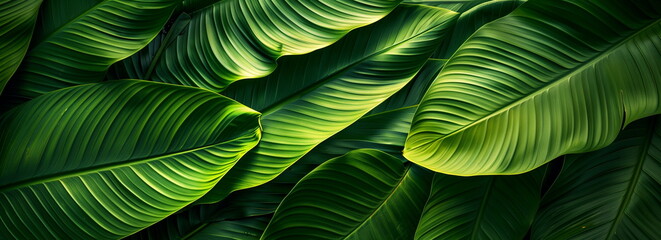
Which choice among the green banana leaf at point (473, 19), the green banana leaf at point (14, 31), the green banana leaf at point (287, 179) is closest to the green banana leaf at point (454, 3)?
the green banana leaf at point (473, 19)

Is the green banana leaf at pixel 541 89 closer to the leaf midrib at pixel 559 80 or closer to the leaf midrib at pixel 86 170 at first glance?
the leaf midrib at pixel 559 80

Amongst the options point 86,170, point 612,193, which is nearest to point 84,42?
point 86,170

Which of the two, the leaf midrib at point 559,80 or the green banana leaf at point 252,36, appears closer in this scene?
the leaf midrib at point 559,80

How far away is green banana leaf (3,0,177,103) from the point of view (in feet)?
2.55

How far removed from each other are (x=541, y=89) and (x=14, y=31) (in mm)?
740

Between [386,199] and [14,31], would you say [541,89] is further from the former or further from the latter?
[14,31]

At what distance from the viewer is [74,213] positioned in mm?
710

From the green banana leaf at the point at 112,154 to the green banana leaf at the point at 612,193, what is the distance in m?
0.45

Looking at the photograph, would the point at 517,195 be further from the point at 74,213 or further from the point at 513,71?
the point at 74,213


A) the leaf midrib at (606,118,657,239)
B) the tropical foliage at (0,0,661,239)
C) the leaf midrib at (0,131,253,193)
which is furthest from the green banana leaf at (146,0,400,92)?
the leaf midrib at (606,118,657,239)

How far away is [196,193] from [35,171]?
0.77 ft

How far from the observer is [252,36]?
80cm

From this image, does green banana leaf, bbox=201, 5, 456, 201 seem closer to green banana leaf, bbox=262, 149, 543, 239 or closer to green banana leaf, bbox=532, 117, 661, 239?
green banana leaf, bbox=262, 149, 543, 239

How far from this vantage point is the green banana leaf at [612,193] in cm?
69
